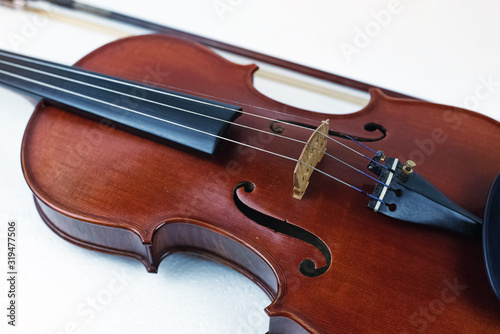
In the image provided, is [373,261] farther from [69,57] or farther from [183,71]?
[69,57]

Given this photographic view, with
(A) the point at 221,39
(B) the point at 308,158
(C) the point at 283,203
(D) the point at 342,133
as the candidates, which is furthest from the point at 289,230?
(A) the point at 221,39

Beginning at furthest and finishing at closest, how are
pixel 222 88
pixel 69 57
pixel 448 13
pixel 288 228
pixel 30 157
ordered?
pixel 69 57
pixel 448 13
pixel 222 88
pixel 30 157
pixel 288 228

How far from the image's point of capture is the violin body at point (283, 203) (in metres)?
0.88

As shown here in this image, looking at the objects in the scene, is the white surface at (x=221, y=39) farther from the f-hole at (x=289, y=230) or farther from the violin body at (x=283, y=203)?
the f-hole at (x=289, y=230)

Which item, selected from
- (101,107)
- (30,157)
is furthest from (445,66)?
(30,157)

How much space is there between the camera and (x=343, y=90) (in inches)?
63.1

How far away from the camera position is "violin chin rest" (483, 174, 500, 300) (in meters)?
0.84

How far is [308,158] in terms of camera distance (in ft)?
3.35

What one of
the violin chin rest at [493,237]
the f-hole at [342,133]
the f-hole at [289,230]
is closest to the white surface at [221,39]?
the f-hole at [289,230]

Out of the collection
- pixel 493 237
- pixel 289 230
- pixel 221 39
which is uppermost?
pixel 221 39

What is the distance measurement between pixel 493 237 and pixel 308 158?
1.41ft

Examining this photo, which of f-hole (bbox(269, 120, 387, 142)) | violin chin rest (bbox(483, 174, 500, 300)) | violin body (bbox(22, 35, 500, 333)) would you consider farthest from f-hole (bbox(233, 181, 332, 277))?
violin chin rest (bbox(483, 174, 500, 300))

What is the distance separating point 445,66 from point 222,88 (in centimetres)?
86

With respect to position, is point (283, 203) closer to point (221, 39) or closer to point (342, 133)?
point (342, 133)
